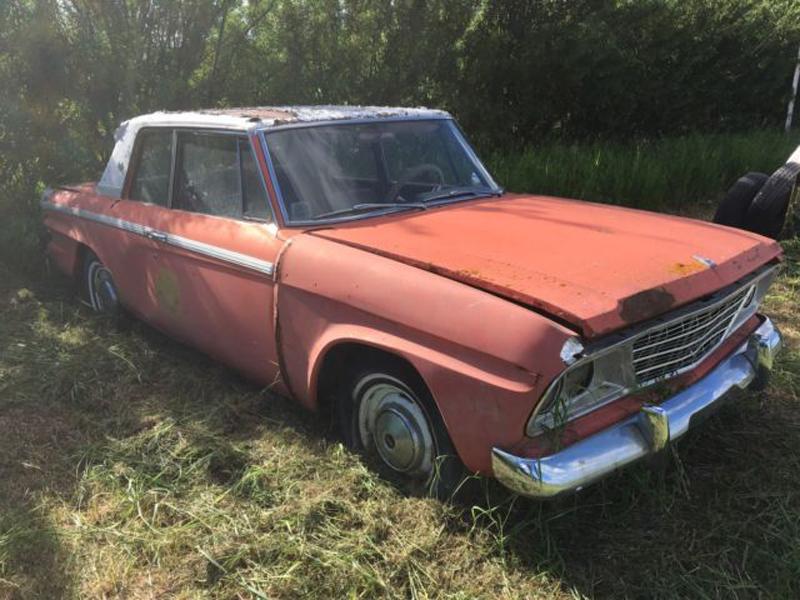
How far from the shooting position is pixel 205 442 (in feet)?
10.7

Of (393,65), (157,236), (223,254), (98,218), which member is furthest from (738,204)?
(98,218)

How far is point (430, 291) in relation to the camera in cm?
244

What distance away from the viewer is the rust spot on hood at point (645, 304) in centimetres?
223

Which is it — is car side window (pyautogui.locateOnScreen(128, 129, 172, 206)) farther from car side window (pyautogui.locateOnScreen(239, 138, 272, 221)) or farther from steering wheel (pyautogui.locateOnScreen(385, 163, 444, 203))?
steering wheel (pyautogui.locateOnScreen(385, 163, 444, 203))

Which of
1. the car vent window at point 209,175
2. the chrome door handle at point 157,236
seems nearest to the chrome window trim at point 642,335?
the car vent window at point 209,175

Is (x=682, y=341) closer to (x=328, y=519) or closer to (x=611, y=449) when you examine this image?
(x=611, y=449)

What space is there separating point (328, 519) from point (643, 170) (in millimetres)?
5697

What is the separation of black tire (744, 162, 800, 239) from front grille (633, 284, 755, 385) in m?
2.72

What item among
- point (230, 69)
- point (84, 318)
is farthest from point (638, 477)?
point (230, 69)

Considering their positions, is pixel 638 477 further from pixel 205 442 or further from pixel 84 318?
pixel 84 318

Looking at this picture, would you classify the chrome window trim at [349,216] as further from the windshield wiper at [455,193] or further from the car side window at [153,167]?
the car side window at [153,167]

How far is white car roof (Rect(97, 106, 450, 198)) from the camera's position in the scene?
3457 millimetres

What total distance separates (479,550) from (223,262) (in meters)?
1.76

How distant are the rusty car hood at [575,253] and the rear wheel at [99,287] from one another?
2.26 metres
